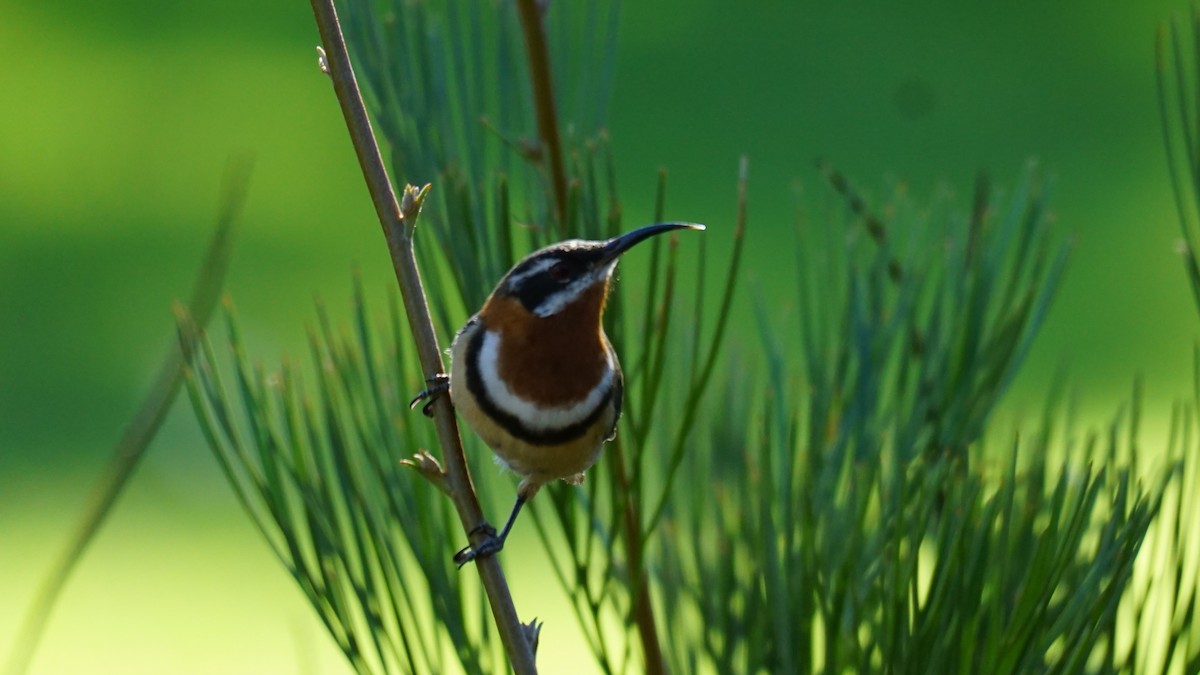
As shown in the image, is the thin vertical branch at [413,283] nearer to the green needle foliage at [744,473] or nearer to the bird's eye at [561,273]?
the green needle foliage at [744,473]

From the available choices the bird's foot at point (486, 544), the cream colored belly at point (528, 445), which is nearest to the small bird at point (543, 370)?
the cream colored belly at point (528, 445)

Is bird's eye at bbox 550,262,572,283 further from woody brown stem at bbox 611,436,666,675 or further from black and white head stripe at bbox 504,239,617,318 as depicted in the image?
woody brown stem at bbox 611,436,666,675

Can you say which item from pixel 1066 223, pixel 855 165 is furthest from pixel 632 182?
pixel 1066 223

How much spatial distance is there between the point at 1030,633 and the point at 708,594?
0.14 metres

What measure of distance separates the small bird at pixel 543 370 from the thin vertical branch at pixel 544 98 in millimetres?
47

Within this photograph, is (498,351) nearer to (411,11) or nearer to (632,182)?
(411,11)

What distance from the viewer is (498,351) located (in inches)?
17.8

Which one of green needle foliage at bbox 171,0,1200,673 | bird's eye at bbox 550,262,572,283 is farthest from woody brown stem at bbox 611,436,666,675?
bird's eye at bbox 550,262,572,283

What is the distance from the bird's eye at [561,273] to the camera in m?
0.43

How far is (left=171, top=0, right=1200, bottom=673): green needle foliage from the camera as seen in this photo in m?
0.26

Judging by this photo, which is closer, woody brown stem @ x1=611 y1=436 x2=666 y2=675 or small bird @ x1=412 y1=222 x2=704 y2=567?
woody brown stem @ x1=611 y1=436 x2=666 y2=675

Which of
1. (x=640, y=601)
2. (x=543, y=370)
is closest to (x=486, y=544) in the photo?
(x=640, y=601)

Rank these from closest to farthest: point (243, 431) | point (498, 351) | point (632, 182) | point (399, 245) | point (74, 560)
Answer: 1. point (74, 560)
2. point (399, 245)
3. point (498, 351)
4. point (243, 431)
5. point (632, 182)

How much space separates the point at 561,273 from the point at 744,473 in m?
0.10
